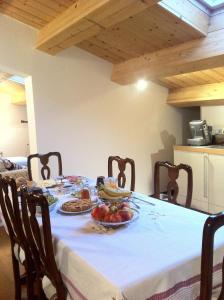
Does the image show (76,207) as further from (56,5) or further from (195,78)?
(195,78)

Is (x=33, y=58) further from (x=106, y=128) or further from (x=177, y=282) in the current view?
(x=177, y=282)

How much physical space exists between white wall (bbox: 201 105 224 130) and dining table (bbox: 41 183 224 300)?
2.81m

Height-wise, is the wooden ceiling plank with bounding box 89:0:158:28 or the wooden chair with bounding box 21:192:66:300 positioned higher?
the wooden ceiling plank with bounding box 89:0:158:28

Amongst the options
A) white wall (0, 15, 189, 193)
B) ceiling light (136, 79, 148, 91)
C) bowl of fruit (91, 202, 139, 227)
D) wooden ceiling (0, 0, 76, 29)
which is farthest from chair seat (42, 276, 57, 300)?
ceiling light (136, 79, 148, 91)

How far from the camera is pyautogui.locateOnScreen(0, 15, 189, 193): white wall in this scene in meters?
3.18

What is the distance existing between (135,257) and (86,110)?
2.76 metres

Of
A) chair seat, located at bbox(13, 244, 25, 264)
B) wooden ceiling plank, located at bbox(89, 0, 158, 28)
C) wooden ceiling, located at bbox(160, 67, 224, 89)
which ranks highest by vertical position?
wooden ceiling plank, located at bbox(89, 0, 158, 28)

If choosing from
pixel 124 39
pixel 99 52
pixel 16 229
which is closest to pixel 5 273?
pixel 16 229

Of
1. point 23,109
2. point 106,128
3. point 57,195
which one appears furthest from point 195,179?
point 23,109

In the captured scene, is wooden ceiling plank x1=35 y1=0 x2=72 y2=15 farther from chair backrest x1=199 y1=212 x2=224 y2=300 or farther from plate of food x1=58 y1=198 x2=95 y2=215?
chair backrest x1=199 y1=212 x2=224 y2=300

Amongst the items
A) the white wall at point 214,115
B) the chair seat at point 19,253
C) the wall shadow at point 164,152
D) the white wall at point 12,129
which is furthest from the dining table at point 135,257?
the white wall at point 12,129

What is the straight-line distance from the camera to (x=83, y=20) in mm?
2291

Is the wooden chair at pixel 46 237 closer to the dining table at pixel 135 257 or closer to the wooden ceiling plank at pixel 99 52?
the dining table at pixel 135 257

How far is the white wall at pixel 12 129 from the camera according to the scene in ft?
22.3
